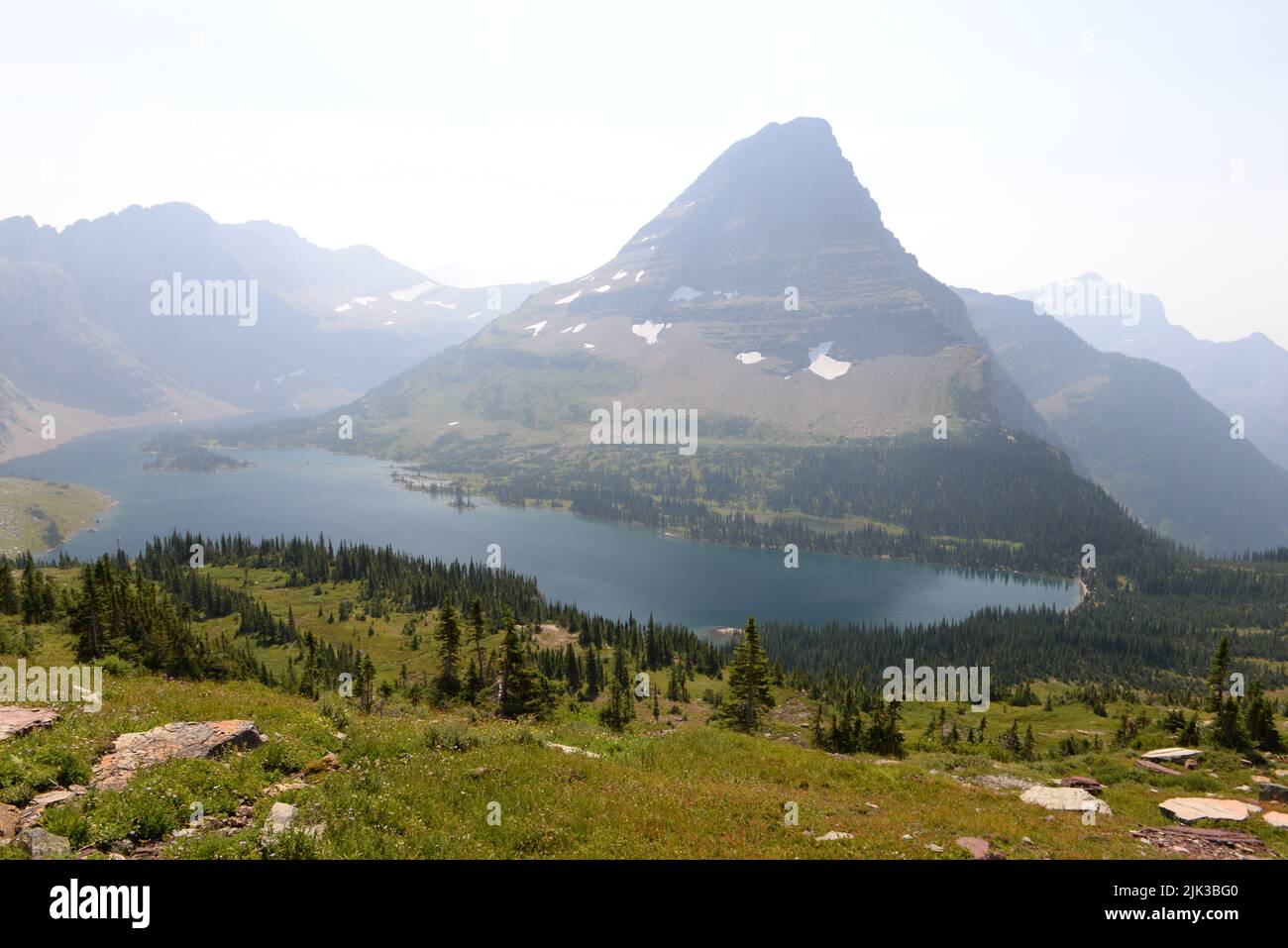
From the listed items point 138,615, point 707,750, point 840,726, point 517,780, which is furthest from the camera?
point 138,615

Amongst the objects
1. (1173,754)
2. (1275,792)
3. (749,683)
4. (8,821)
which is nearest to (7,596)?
(8,821)

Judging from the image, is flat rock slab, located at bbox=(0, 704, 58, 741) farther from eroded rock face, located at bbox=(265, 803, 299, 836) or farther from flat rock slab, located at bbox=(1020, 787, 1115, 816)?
flat rock slab, located at bbox=(1020, 787, 1115, 816)

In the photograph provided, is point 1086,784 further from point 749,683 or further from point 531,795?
point 531,795

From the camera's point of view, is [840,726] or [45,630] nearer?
[840,726]

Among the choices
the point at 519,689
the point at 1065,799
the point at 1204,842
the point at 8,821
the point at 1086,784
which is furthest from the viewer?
the point at 519,689

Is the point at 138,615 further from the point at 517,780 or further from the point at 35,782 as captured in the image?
the point at 517,780

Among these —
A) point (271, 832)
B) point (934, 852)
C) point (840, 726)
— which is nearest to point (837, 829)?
point (934, 852)
